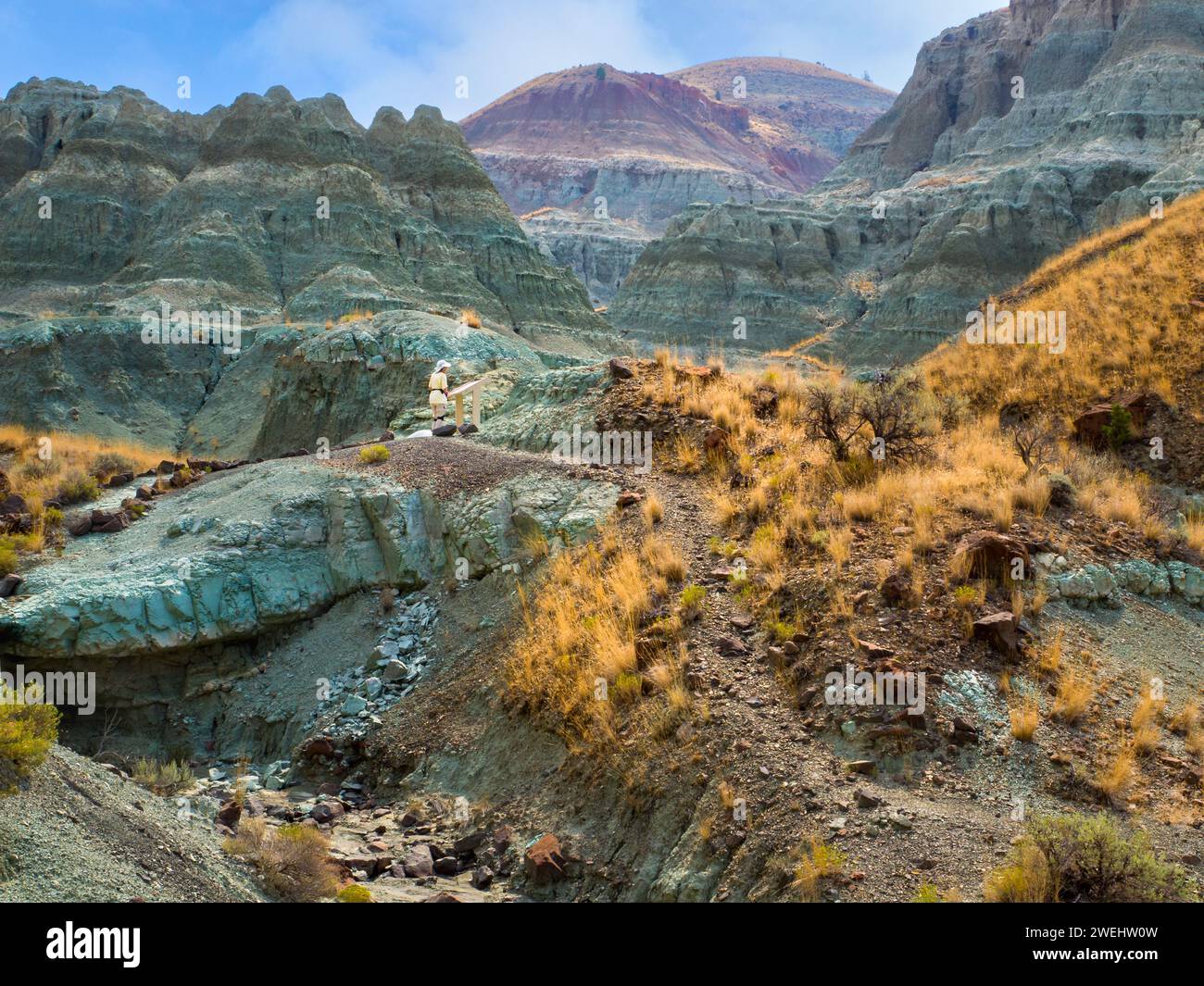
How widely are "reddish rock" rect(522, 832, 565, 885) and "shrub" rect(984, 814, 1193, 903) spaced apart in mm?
3159

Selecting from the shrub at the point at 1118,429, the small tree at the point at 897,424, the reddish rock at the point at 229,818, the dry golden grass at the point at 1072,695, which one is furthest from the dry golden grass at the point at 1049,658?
the reddish rock at the point at 229,818

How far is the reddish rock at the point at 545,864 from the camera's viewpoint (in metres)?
7.16

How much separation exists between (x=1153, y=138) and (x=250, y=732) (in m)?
93.8

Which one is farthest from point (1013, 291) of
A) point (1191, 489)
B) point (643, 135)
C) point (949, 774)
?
point (643, 135)

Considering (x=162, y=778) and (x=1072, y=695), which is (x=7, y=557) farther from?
(x=1072, y=695)

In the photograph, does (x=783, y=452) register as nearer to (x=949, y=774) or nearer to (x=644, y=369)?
(x=644, y=369)

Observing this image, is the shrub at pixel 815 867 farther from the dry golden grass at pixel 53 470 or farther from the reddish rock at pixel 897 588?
the dry golden grass at pixel 53 470

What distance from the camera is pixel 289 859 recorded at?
6.95 m

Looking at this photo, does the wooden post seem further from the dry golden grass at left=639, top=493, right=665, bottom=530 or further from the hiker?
the dry golden grass at left=639, top=493, right=665, bottom=530

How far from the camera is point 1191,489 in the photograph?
11.5 meters

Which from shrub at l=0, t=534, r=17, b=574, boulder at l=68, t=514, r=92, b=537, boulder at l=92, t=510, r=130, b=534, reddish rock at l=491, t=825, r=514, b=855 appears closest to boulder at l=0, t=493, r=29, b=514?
boulder at l=68, t=514, r=92, b=537

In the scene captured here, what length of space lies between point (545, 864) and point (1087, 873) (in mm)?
3788

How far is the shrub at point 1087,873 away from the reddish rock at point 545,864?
316cm

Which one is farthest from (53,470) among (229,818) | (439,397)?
(229,818)
